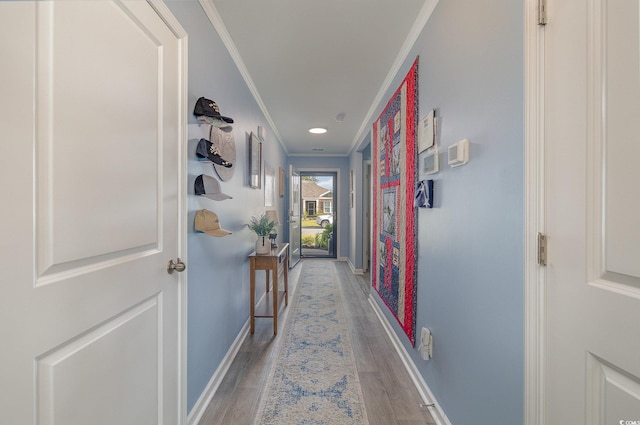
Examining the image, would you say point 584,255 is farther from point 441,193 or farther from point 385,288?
point 385,288

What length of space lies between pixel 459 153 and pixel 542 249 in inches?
22.5

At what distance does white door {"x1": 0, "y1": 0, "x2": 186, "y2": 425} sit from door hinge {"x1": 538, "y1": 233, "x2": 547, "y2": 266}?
1333 mm

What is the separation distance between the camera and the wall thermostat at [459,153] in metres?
1.27

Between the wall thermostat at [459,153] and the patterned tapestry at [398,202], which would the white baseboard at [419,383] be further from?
the wall thermostat at [459,153]

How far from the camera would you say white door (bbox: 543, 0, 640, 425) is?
647mm

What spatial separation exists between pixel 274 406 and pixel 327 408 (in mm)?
309

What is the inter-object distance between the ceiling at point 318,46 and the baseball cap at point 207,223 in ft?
3.94

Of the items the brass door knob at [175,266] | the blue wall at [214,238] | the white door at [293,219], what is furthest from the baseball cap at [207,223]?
the white door at [293,219]

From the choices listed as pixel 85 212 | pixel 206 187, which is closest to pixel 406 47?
pixel 206 187

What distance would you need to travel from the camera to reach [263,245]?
267cm

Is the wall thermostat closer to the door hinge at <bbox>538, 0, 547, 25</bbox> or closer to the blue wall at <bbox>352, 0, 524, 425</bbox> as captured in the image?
the blue wall at <bbox>352, 0, 524, 425</bbox>

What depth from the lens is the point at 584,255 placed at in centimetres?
75

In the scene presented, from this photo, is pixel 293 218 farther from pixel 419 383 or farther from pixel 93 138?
pixel 93 138

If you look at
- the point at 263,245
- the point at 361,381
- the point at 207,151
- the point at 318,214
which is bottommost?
the point at 361,381
